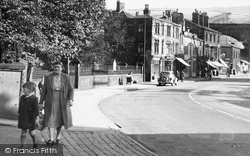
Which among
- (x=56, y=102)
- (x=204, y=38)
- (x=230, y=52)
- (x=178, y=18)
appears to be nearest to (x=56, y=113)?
(x=56, y=102)

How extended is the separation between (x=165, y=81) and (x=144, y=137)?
36.2 meters

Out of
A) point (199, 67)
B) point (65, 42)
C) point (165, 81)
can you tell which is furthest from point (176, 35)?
point (65, 42)

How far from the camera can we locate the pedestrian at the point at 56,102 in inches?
339

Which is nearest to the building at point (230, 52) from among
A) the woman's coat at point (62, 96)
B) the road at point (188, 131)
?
the road at point (188, 131)

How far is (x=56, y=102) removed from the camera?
8633 mm

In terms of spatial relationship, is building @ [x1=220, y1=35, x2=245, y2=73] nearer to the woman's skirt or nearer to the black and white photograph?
the black and white photograph

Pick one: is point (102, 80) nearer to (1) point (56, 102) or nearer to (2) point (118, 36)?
(2) point (118, 36)

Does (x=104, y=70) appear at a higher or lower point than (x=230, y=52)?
lower

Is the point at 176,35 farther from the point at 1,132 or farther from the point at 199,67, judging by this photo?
the point at 1,132

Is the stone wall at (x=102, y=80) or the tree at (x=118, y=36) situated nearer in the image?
the stone wall at (x=102, y=80)

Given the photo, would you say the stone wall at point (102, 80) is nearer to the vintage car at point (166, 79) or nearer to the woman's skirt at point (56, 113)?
the vintage car at point (166, 79)

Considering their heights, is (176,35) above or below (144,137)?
above

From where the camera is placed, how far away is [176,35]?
68.8 m

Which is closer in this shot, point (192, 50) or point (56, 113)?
point (56, 113)
